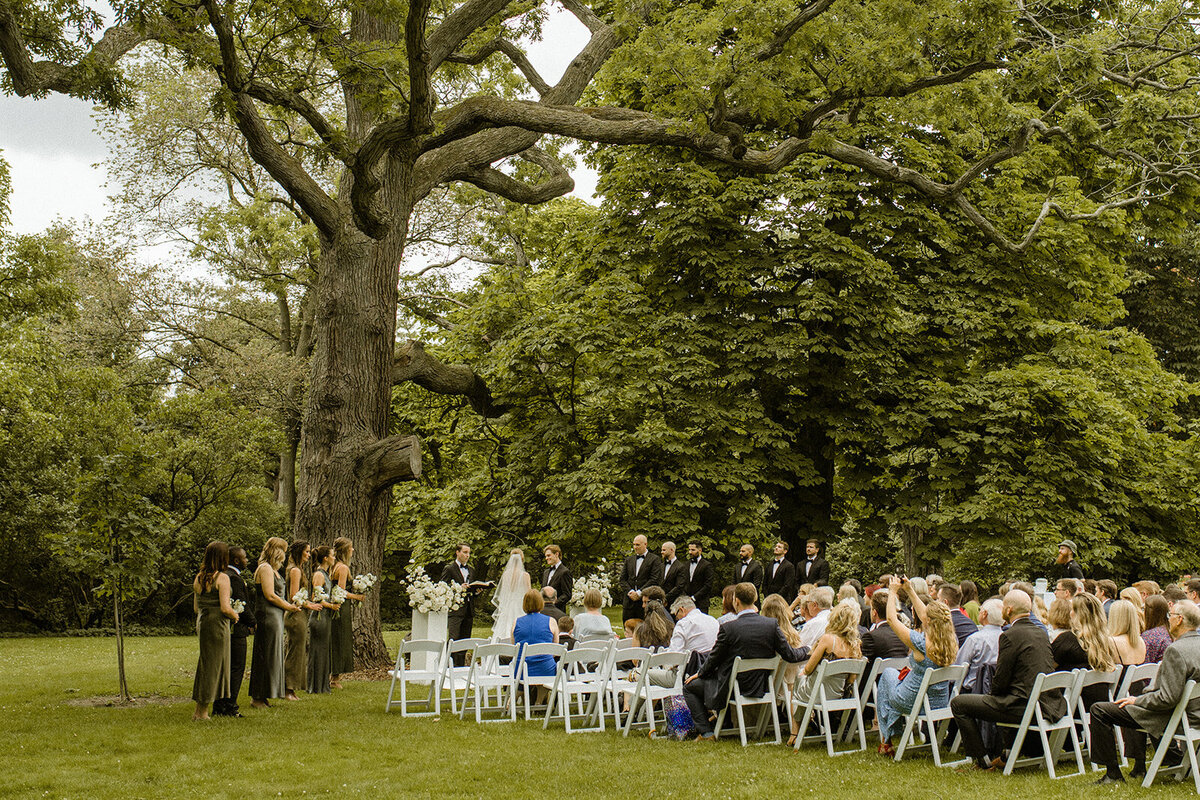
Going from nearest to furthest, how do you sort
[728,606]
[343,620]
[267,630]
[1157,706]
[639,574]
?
[1157,706], [728,606], [267,630], [343,620], [639,574]

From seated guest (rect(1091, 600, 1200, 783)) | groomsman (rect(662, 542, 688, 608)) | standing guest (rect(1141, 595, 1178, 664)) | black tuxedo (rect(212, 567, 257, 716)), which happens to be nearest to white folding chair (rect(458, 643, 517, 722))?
black tuxedo (rect(212, 567, 257, 716))

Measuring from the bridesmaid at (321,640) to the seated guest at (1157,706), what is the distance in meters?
7.98

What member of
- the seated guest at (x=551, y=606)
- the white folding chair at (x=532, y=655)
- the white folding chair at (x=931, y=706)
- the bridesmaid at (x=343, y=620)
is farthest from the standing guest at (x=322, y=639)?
the white folding chair at (x=931, y=706)

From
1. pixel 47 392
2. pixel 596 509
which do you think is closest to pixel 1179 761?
pixel 596 509

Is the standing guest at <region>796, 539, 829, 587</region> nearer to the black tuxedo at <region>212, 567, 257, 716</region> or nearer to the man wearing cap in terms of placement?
the man wearing cap

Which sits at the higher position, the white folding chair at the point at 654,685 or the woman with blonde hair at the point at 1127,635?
the woman with blonde hair at the point at 1127,635

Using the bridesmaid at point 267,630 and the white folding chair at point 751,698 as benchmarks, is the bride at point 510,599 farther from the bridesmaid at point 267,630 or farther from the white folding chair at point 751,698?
the white folding chair at point 751,698

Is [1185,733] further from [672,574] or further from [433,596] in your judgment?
[433,596]

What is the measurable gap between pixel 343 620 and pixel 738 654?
5.99 meters

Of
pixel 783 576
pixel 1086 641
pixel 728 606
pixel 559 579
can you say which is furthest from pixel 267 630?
pixel 1086 641

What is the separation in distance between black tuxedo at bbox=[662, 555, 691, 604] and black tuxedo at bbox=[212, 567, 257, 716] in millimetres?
5677

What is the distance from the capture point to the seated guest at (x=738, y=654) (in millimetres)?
8516

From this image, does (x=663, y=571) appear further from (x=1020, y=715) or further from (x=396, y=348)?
(x=1020, y=715)

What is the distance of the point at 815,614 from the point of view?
32.1 ft
